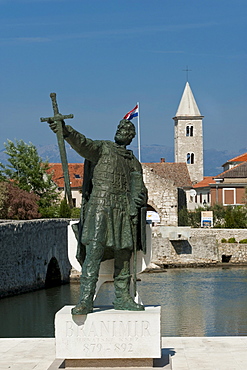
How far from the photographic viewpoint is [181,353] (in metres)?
10.1

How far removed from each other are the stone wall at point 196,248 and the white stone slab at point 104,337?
2876cm

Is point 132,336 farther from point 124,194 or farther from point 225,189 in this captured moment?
point 225,189

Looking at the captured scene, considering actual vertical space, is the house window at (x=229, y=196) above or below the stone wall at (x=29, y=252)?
above

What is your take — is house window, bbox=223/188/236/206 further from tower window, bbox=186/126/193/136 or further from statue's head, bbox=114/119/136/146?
statue's head, bbox=114/119/136/146

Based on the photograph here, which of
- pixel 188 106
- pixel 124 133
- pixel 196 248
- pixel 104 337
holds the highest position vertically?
pixel 188 106

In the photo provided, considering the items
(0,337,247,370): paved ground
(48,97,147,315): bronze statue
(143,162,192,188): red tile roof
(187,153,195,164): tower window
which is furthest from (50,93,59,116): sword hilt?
(187,153,195,164): tower window

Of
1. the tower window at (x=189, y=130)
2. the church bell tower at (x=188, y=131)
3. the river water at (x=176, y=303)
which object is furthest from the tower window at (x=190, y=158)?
the river water at (x=176, y=303)

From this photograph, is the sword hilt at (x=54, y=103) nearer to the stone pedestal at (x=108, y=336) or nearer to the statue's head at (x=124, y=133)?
the statue's head at (x=124, y=133)

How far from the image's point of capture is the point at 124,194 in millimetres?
9484

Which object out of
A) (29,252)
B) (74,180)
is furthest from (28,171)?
(29,252)

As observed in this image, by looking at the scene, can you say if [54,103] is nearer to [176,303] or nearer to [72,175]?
[176,303]

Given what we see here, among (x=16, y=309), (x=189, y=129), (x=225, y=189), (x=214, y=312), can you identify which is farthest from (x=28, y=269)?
(x=189, y=129)

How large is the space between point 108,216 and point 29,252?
17721 mm

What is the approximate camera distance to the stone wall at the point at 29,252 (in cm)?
2450
